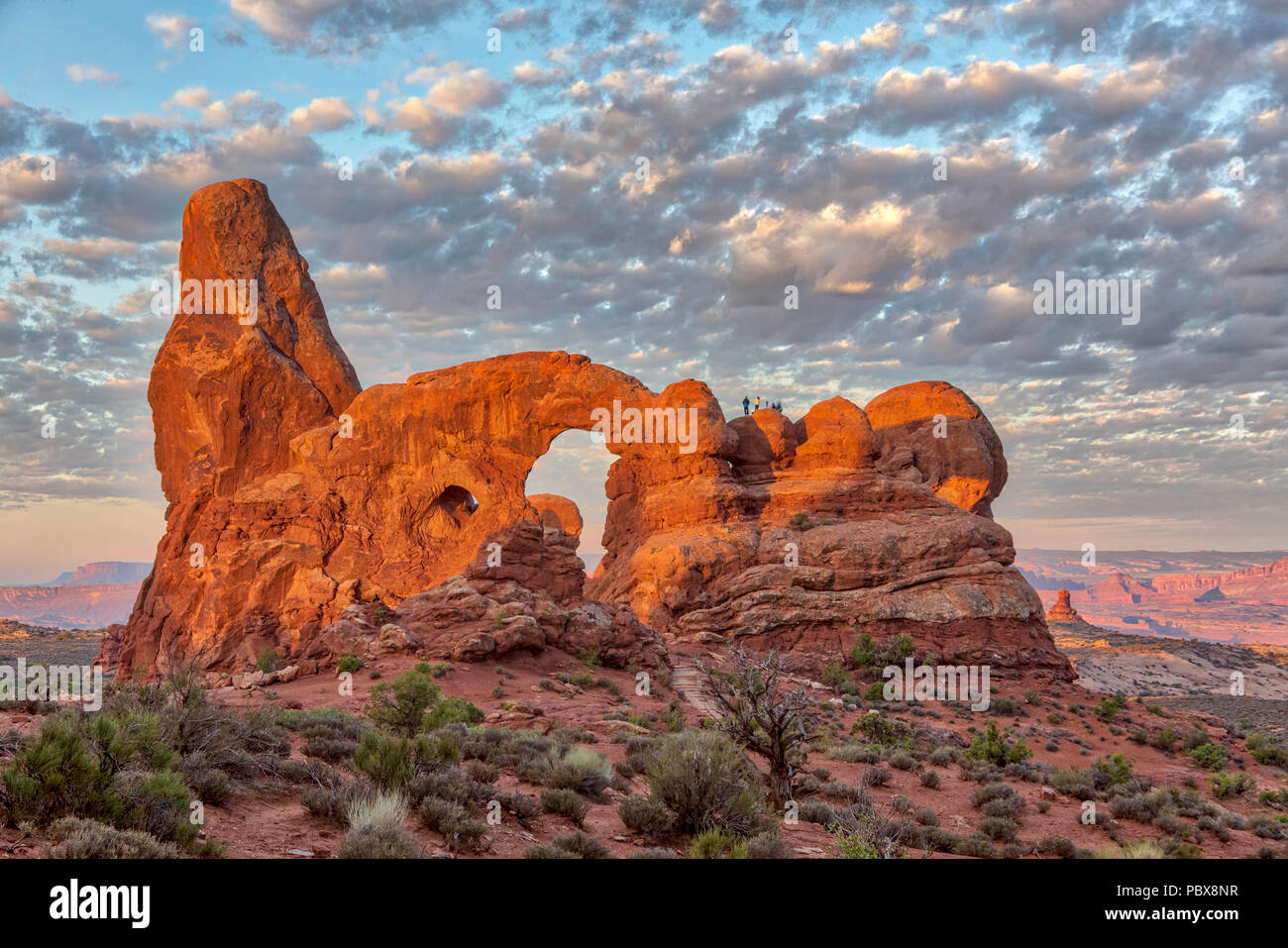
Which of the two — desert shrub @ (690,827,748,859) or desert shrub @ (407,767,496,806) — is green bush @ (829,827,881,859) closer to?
desert shrub @ (690,827,748,859)

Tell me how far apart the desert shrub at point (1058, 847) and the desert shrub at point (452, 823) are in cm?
865

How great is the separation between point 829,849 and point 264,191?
4901 centimetres

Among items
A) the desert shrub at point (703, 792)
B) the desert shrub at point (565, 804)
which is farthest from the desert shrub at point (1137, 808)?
the desert shrub at point (565, 804)

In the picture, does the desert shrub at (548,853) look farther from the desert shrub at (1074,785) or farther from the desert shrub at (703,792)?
the desert shrub at (1074,785)

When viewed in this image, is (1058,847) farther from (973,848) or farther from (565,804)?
(565,804)

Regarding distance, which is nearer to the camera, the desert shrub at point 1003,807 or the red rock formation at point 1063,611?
the desert shrub at point 1003,807

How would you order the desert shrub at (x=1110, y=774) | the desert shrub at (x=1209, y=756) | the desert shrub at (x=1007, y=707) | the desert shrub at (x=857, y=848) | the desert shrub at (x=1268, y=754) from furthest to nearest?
the desert shrub at (x=1007, y=707) < the desert shrub at (x=1268, y=754) < the desert shrub at (x=1209, y=756) < the desert shrub at (x=1110, y=774) < the desert shrub at (x=857, y=848)

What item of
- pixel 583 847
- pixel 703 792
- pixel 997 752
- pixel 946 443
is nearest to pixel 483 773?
pixel 583 847

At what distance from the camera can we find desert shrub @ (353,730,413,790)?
349 inches

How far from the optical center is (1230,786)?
1994cm

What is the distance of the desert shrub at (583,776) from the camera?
36.0ft

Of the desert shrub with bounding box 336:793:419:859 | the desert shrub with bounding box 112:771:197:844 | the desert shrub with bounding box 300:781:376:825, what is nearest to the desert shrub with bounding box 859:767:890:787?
the desert shrub with bounding box 300:781:376:825

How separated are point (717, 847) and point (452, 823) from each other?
105 inches
